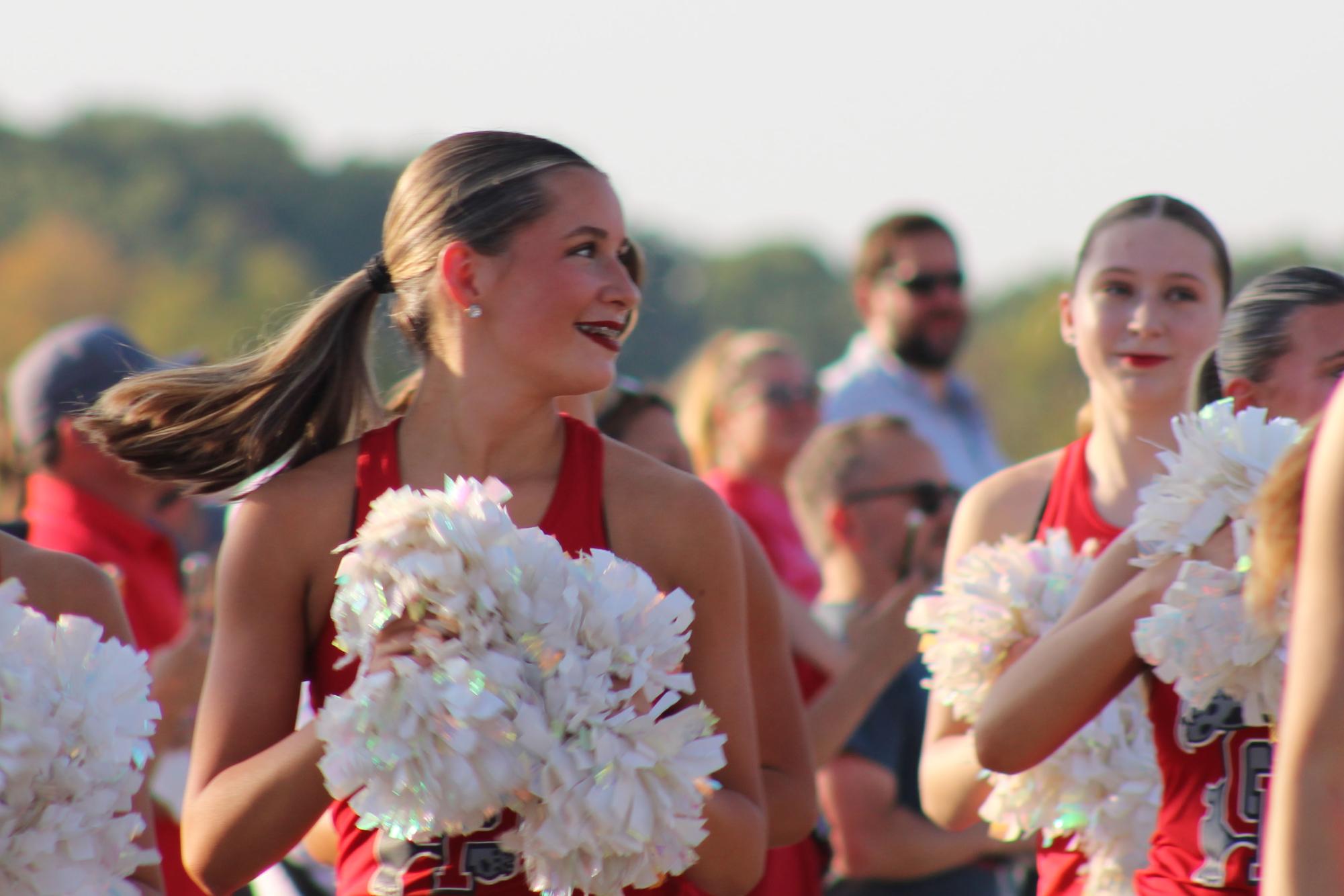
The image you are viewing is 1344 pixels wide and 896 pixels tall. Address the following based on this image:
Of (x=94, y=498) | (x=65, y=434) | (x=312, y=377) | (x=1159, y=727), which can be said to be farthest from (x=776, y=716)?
(x=65, y=434)

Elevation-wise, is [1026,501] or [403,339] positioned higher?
[403,339]

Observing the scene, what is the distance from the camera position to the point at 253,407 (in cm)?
331

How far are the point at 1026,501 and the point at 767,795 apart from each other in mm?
1075

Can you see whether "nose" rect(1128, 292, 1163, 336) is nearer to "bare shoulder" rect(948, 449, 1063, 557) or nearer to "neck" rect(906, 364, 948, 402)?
"bare shoulder" rect(948, 449, 1063, 557)

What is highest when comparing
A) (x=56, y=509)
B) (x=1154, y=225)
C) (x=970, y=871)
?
(x=1154, y=225)

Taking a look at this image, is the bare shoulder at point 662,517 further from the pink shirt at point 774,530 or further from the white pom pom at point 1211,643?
the pink shirt at point 774,530

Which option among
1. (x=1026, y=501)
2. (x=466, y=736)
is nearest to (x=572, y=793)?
(x=466, y=736)

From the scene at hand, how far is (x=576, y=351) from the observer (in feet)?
10.2

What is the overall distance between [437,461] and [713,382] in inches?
159

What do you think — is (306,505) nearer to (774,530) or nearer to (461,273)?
(461,273)

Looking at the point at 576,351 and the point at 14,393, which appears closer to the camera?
the point at 576,351

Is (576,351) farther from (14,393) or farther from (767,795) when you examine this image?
(14,393)

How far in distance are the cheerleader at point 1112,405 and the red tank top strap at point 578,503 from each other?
42.6 inches

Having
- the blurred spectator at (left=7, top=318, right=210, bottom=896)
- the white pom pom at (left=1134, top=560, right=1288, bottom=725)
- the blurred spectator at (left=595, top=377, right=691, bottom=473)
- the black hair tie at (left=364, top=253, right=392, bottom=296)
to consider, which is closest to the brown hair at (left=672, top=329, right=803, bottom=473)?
the blurred spectator at (left=595, top=377, right=691, bottom=473)
